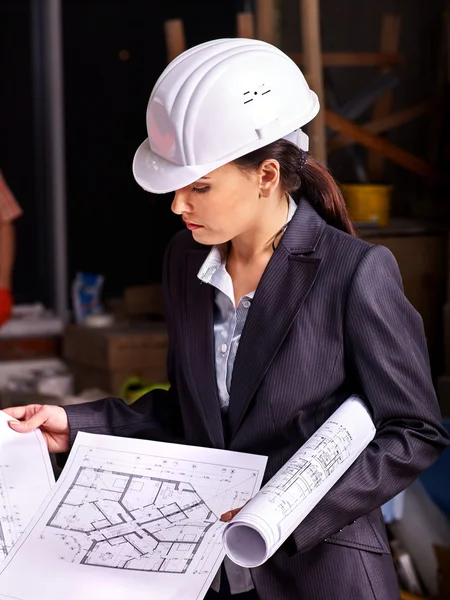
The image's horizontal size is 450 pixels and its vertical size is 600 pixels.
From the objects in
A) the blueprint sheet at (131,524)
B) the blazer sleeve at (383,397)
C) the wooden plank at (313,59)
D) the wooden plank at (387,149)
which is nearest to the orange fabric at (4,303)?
the wooden plank at (387,149)

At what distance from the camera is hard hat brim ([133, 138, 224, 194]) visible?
4.81ft

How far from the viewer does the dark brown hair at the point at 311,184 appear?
158 cm

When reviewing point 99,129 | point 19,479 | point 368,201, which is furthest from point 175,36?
point 19,479

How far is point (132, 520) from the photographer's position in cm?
149

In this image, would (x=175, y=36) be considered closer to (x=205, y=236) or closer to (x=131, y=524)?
(x=205, y=236)

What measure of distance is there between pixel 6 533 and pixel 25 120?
4.24 meters

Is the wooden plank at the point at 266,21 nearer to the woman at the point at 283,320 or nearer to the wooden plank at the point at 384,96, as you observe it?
the wooden plank at the point at 384,96

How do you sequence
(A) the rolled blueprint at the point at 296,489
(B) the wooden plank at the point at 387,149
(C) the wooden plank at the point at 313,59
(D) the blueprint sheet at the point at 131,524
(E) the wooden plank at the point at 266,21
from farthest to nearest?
(B) the wooden plank at the point at 387,149, (E) the wooden plank at the point at 266,21, (C) the wooden plank at the point at 313,59, (D) the blueprint sheet at the point at 131,524, (A) the rolled blueprint at the point at 296,489

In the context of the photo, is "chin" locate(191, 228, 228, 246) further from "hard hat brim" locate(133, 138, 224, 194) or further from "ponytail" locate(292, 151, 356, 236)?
"ponytail" locate(292, 151, 356, 236)

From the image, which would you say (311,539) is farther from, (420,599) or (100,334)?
(100,334)

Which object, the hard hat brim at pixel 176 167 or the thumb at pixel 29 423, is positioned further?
the thumb at pixel 29 423

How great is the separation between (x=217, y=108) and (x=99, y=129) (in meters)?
4.10

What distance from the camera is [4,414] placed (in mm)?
1671

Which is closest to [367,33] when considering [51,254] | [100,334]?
[100,334]
